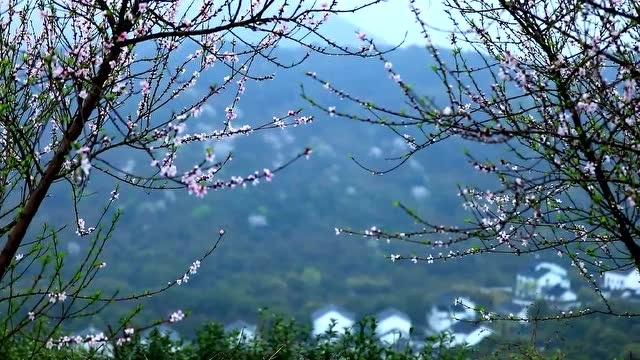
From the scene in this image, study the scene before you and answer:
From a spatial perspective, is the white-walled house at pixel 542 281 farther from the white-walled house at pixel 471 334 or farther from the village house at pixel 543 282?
the white-walled house at pixel 471 334

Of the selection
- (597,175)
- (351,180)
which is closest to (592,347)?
(597,175)

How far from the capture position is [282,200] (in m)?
143

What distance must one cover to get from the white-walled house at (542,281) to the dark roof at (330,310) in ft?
77.4

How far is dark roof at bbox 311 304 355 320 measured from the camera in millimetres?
91100

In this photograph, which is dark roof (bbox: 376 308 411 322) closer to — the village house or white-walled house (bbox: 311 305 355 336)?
white-walled house (bbox: 311 305 355 336)

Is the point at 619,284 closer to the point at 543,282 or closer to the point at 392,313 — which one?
the point at 543,282

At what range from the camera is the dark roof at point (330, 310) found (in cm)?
9110

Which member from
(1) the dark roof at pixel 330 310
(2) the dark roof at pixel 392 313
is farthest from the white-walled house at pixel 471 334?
(1) the dark roof at pixel 330 310


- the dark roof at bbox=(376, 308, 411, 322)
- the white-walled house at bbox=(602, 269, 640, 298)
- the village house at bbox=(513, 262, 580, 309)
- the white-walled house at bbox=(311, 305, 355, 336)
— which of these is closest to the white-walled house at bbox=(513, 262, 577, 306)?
the village house at bbox=(513, 262, 580, 309)

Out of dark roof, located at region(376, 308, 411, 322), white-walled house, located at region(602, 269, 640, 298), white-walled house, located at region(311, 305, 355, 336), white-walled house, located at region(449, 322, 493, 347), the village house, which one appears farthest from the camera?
dark roof, located at region(376, 308, 411, 322)

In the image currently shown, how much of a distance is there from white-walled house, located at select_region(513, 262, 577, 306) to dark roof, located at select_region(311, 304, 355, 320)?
Answer: 2359 cm

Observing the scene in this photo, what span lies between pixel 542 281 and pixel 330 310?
3078 centimetres

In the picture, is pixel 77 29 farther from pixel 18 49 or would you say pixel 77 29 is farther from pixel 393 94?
pixel 393 94

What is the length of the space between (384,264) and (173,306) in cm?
4316
